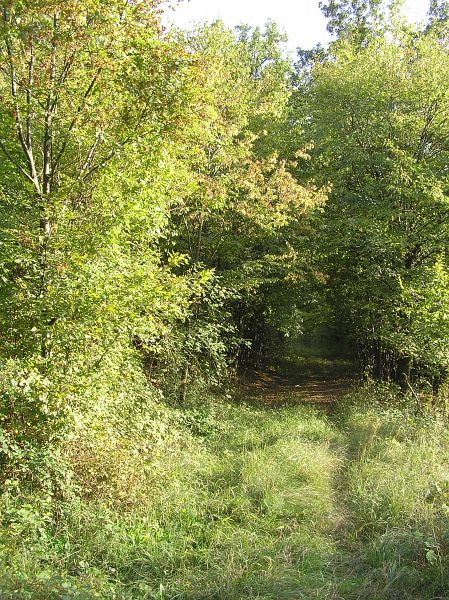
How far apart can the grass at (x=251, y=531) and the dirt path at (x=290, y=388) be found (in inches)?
221

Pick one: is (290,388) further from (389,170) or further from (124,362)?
(124,362)

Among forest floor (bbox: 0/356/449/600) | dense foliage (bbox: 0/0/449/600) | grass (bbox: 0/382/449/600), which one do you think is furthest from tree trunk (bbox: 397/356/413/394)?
grass (bbox: 0/382/449/600)

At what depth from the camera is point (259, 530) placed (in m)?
4.78

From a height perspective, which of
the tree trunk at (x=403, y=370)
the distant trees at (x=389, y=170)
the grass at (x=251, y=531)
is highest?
the distant trees at (x=389, y=170)

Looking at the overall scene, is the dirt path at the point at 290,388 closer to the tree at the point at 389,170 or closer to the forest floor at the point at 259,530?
the tree at the point at 389,170

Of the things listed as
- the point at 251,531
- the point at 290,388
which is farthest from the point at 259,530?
the point at 290,388

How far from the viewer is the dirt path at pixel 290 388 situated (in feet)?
41.2

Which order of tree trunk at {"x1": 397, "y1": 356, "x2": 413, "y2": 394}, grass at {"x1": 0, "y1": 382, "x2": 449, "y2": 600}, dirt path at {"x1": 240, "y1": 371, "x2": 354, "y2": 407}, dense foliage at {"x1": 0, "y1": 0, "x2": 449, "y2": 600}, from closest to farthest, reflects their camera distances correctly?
grass at {"x1": 0, "y1": 382, "x2": 449, "y2": 600}
dense foliage at {"x1": 0, "y1": 0, "x2": 449, "y2": 600}
tree trunk at {"x1": 397, "y1": 356, "x2": 413, "y2": 394}
dirt path at {"x1": 240, "y1": 371, "x2": 354, "y2": 407}

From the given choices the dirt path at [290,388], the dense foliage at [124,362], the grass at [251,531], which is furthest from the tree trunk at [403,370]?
the grass at [251,531]

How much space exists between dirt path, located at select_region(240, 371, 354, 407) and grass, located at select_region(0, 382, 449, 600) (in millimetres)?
5625

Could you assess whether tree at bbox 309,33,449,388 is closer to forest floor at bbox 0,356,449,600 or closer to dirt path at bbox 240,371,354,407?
dirt path at bbox 240,371,354,407

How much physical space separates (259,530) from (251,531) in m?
0.08

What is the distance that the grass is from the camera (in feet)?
12.2

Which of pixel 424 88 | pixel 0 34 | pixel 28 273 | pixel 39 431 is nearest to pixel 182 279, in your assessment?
pixel 28 273
